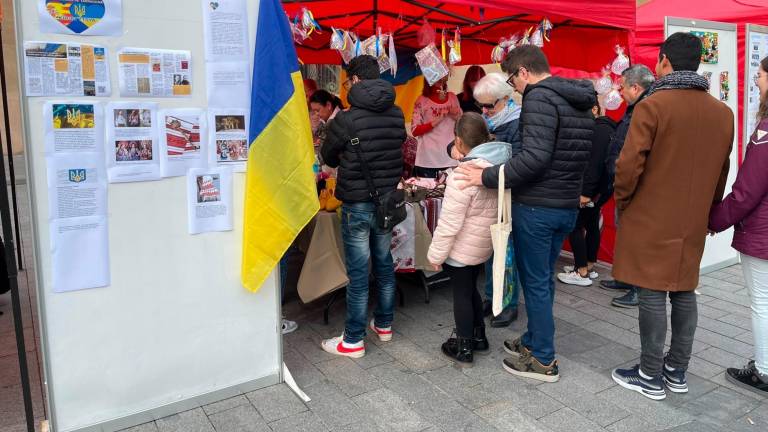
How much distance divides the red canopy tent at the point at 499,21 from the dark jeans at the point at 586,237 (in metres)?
1.30

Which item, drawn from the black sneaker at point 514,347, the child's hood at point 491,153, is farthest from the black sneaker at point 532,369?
the child's hood at point 491,153

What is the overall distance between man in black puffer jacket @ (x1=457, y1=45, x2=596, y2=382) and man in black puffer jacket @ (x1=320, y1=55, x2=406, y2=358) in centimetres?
50

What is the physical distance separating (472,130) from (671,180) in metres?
1.01

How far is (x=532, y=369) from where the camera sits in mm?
3246

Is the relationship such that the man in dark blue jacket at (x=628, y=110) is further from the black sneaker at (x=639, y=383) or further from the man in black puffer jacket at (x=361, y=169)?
the man in black puffer jacket at (x=361, y=169)

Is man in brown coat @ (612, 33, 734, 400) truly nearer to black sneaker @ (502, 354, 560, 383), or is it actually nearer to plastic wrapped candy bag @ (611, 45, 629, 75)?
black sneaker @ (502, 354, 560, 383)

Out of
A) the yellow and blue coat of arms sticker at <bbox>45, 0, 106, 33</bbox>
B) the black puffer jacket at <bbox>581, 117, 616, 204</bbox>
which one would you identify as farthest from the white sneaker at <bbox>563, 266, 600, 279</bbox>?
the yellow and blue coat of arms sticker at <bbox>45, 0, 106, 33</bbox>

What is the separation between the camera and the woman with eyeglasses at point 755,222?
114 inches

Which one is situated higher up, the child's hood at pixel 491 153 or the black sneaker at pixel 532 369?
the child's hood at pixel 491 153

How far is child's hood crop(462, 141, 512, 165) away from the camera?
3062mm

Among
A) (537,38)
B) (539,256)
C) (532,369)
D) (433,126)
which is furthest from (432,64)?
Result: (532,369)

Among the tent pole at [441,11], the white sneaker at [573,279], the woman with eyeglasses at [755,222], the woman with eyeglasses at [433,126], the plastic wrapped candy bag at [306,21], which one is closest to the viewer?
the woman with eyeglasses at [755,222]

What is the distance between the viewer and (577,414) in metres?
2.87

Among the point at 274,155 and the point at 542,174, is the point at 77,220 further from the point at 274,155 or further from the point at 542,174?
the point at 542,174
